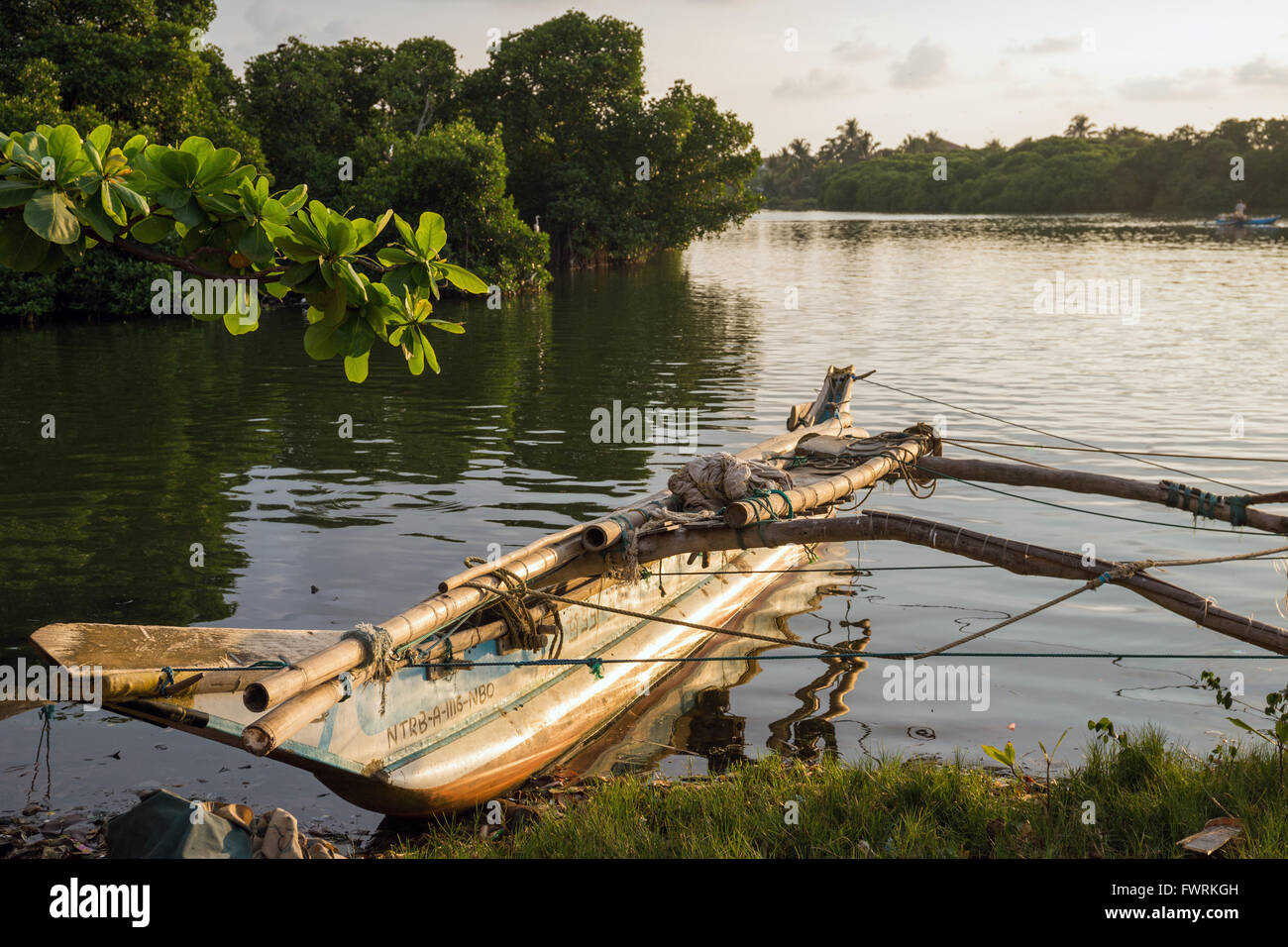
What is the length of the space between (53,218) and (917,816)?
5.46 meters

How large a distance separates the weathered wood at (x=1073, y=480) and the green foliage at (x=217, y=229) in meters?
7.13

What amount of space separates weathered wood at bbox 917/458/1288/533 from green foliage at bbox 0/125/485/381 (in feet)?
23.4

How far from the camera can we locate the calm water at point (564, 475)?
32.2 feet

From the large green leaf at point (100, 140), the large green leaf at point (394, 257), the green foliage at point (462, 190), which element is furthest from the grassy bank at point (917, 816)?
the green foliage at point (462, 190)

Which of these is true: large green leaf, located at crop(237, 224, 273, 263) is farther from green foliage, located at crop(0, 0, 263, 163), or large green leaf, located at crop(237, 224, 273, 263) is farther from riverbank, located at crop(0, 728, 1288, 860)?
green foliage, located at crop(0, 0, 263, 163)

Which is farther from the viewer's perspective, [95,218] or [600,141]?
[600,141]

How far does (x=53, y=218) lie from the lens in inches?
142

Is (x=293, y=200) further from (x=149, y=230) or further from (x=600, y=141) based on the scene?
(x=600, y=141)

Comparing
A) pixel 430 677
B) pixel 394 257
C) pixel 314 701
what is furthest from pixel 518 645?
pixel 394 257

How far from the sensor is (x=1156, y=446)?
61.1 ft

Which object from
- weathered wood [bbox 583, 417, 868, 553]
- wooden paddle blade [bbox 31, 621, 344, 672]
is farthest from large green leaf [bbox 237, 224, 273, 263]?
weathered wood [bbox 583, 417, 868, 553]

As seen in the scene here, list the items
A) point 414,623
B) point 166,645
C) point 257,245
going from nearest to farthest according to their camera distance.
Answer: point 257,245, point 166,645, point 414,623

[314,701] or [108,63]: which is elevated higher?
[108,63]

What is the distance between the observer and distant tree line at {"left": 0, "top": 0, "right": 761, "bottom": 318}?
112ft
